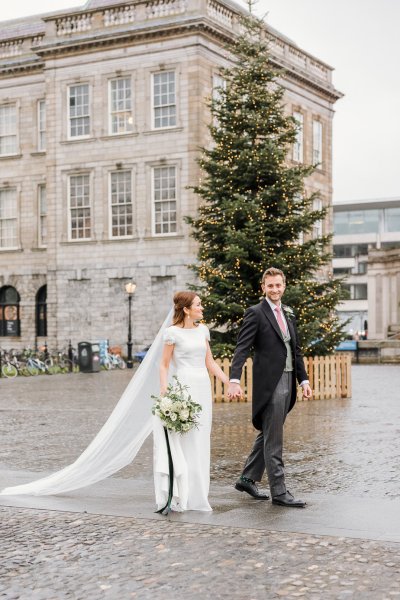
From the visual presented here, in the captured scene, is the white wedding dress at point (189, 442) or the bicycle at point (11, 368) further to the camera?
the bicycle at point (11, 368)

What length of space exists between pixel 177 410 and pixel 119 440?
3.99ft

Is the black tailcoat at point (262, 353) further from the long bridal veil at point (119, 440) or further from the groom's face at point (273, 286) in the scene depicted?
the long bridal veil at point (119, 440)

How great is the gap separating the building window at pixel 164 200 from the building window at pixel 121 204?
1337 mm

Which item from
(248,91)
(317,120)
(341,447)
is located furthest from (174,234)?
(341,447)

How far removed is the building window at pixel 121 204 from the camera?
146ft

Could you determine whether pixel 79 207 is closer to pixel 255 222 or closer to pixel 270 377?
pixel 255 222

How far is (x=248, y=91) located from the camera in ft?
76.0

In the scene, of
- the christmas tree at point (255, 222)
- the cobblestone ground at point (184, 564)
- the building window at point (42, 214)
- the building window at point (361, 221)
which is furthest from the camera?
the building window at point (361, 221)

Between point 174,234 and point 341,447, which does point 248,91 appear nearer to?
point 341,447

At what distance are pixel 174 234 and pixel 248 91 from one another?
20.0 metres

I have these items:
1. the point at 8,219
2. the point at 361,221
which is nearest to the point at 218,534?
the point at 8,219

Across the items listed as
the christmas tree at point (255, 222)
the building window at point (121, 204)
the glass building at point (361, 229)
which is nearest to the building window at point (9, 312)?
the building window at point (121, 204)

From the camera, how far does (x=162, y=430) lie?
8750 mm

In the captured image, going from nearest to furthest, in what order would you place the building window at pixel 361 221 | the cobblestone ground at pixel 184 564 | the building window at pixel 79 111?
the cobblestone ground at pixel 184 564
the building window at pixel 79 111
the building window at pixel 361 221
